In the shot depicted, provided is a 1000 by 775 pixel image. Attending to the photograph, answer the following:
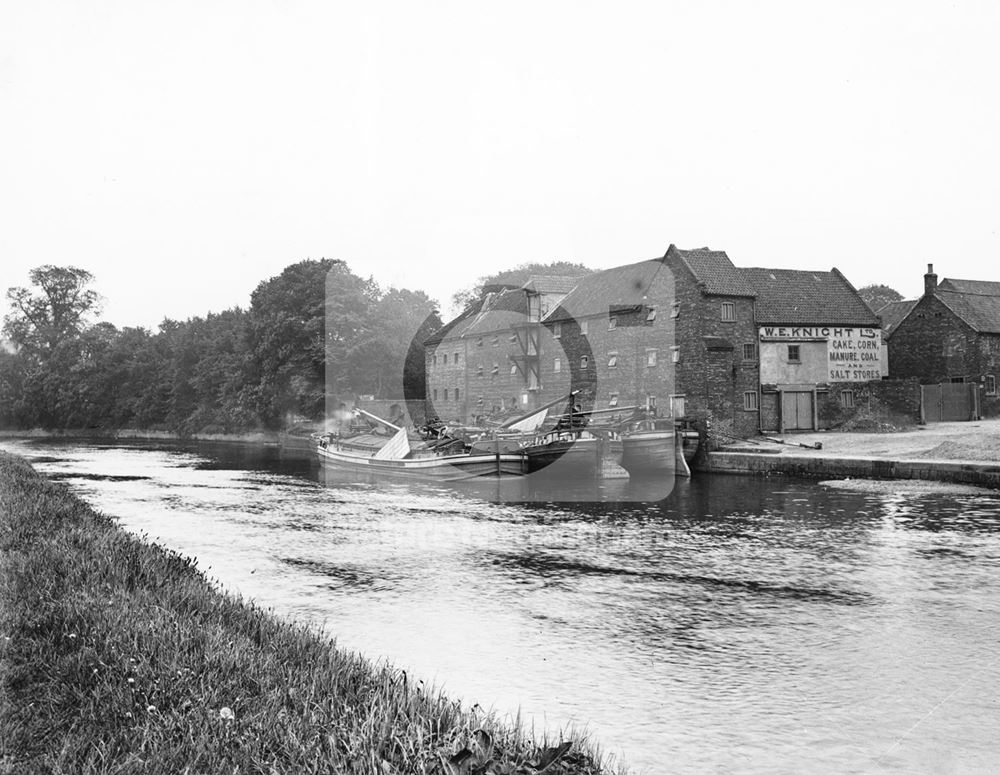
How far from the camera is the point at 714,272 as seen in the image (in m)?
43.8

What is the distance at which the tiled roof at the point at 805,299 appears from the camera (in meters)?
44.7

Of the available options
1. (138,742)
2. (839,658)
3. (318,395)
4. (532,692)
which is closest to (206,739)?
(138,742)

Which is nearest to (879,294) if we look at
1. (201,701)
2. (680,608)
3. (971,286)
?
(971,286)

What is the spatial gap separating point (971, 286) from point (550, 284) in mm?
25895

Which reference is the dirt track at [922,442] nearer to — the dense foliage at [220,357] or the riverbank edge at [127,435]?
the dense foliage at [220,357]

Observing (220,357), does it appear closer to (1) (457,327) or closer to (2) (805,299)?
(1) (457,327)

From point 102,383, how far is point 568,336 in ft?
207

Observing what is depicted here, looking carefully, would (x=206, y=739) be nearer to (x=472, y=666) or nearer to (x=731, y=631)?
(x=472, y=666)

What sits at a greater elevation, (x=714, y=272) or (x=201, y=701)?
(x=714, y=272)

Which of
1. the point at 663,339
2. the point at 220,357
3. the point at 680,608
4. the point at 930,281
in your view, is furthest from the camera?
the point at 220,357

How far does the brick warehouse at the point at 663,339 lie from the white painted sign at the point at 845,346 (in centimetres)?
30

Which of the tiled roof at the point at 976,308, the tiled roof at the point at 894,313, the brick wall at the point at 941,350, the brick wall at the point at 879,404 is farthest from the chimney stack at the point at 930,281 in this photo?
the brick wall at the point at 879,404

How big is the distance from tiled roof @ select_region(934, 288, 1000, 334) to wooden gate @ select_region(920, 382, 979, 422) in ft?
12.4

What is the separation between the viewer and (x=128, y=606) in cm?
790
